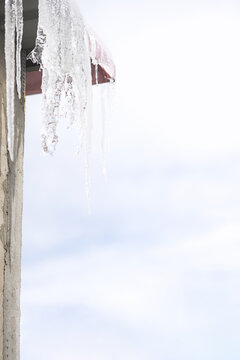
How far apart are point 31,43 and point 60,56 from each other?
458 millimetres

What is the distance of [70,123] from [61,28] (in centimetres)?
82

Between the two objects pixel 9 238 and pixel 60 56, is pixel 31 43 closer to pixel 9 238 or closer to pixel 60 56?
pixel 60 56

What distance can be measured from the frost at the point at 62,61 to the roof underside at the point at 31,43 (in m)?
0.11

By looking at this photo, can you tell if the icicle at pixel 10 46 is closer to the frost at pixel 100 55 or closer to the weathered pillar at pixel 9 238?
the weathered pillar at pixel 9 238

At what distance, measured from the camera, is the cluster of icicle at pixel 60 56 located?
4098mm

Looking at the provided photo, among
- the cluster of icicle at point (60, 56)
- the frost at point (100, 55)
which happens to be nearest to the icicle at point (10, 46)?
the cluster of icicle at point (60, 56)

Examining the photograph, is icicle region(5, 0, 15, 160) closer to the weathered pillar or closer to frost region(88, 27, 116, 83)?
the weathered pillar

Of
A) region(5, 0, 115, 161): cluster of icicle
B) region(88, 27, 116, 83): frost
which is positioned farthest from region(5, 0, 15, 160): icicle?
region(88, 27, 116, 83): frost

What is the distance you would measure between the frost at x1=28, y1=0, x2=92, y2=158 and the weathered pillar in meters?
0.33

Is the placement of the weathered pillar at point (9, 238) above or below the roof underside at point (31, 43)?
below

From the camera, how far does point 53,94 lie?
4.42m

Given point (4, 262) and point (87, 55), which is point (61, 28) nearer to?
point (87, 55)

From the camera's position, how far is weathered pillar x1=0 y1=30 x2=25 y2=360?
13.1 ft

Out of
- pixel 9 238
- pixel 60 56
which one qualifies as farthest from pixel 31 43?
pixel 9 238
